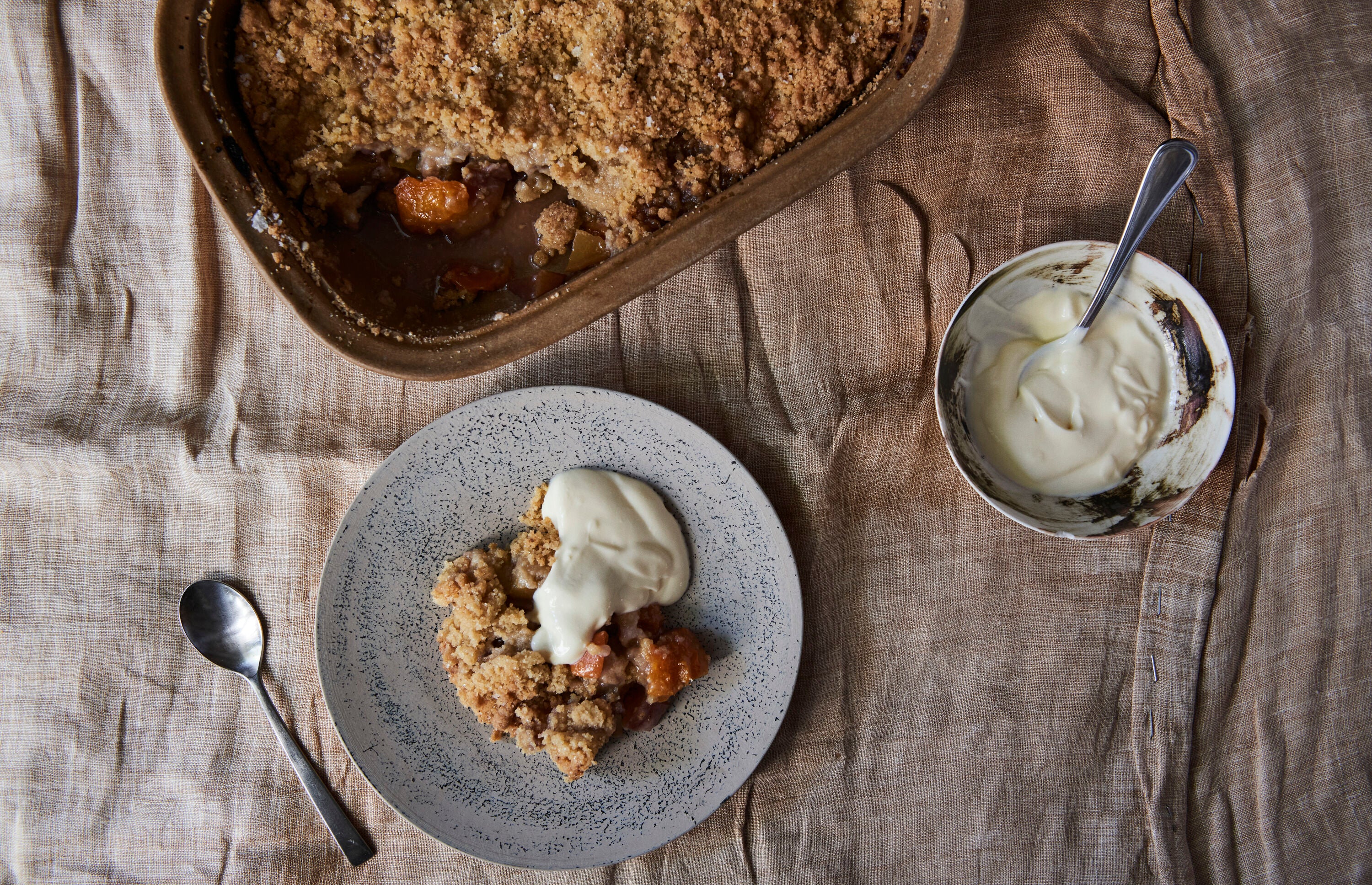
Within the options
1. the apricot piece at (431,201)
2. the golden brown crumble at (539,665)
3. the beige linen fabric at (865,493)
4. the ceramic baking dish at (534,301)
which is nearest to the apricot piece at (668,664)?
the golden brown crumble at (539,665)

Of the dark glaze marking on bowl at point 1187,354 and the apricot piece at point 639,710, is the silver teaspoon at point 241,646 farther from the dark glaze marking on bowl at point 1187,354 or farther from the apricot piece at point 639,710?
the dark glaze marking on bowl at point 1187,354

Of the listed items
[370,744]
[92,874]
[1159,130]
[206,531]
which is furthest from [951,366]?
[92,874]

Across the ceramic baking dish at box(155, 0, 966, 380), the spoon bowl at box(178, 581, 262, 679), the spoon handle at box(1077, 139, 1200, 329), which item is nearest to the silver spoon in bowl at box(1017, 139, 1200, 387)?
the spoon handle at box(1077, 139, 1200, 329)

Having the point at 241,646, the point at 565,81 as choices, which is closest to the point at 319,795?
the point at 241,646

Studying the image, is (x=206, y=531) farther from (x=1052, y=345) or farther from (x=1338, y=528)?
(x=1338, y=528)

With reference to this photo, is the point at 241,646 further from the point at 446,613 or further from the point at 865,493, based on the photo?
the point at 865,493

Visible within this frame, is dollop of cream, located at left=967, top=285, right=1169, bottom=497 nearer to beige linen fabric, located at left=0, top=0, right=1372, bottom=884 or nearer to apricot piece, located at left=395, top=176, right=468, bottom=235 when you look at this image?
beige linen fabric, located at left=0, top=0, right=1372, bottom=884
